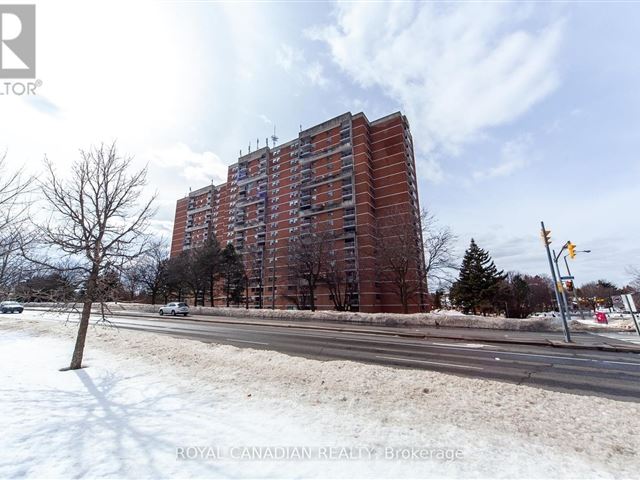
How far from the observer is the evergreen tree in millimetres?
45875

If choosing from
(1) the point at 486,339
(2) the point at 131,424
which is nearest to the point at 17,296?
(2) the point at 131,424

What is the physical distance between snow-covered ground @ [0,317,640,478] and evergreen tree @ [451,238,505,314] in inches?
1721

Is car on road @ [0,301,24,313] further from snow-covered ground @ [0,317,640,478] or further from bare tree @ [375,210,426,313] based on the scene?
bare tree @ [375,210,426,313]

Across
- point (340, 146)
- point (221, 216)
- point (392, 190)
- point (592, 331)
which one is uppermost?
point (340, 146)

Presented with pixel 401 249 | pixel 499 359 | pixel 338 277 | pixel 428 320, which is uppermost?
pixel 401 249

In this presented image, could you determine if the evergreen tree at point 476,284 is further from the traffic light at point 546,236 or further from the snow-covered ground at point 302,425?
the snow-covered ground at point 302,425

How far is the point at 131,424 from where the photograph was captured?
15.2ft

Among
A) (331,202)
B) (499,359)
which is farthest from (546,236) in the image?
(331,202)

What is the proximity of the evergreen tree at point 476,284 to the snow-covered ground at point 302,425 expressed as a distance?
43.7 metres

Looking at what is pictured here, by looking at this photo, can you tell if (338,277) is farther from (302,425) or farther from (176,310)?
(302,425)

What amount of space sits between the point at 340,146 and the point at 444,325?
4978 cm

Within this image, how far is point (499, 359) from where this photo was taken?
1035 cm

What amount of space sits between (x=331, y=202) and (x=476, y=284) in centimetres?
3253

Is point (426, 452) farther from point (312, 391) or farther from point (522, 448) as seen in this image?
point (312, 391)
